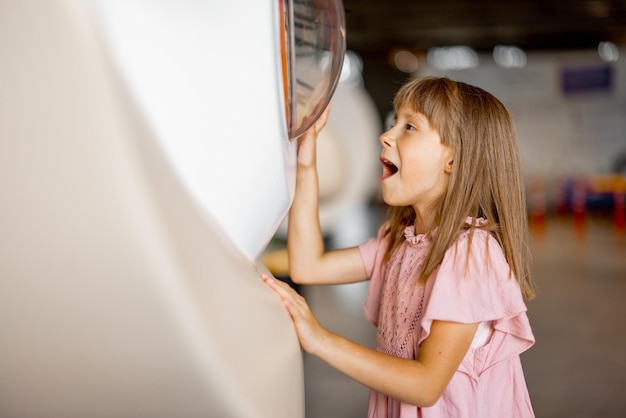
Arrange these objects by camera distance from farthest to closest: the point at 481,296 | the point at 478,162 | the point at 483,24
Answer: the point at 483,24 < the point at 478,162 < the point at 481,296

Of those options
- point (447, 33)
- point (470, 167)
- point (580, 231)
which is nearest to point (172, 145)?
point (470, 167)

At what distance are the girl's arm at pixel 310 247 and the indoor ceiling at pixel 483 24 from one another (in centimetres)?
761

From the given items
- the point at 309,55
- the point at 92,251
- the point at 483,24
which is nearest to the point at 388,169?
the point at 309,55

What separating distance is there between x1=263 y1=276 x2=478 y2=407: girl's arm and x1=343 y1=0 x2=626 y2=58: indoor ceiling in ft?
25.9

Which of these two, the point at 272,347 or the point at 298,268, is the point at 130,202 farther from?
the point at 298,268

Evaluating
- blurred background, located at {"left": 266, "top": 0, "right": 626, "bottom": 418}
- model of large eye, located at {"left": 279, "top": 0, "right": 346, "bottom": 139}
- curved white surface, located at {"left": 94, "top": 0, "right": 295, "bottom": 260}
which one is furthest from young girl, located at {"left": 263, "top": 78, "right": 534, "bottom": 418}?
blurred background, located at {"left": 266, "top": 0, "right": 626, "bottom": 418}

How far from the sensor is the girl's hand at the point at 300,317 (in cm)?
79

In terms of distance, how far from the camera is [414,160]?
1.03 meters

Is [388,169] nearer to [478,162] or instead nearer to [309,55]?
[478,162]

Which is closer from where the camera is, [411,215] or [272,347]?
[272,347]

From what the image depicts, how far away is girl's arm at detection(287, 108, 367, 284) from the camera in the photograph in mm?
1064

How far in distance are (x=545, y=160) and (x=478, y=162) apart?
38.0 ft

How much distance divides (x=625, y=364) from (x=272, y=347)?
109 inches

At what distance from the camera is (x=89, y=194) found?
0.49 meters
